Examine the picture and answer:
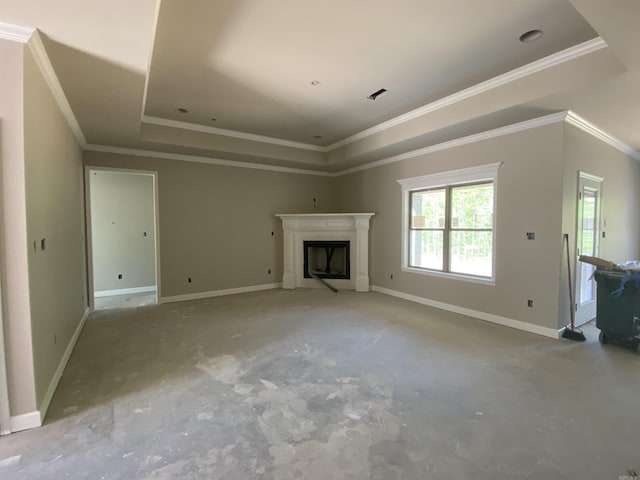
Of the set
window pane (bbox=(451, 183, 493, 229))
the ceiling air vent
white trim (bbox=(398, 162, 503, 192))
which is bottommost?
window pane (bbox=(451, 183, 493, 229))

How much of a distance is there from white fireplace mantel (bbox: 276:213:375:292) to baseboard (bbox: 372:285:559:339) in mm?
797

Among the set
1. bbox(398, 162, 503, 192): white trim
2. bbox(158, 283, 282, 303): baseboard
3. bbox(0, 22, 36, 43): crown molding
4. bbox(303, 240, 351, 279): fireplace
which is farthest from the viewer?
bbox(303, 240, 351, 279): fireplace

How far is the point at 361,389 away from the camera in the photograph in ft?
8.67

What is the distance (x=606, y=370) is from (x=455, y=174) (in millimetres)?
2963

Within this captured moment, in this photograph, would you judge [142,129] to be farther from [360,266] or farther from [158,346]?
[360,266]

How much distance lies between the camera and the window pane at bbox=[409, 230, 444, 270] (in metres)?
5.36

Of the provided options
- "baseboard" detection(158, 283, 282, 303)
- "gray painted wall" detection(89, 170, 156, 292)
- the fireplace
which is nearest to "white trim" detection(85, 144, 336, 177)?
"gray painted wall" detection(89, 170, 156, 292)

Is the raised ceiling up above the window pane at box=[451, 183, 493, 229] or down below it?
above

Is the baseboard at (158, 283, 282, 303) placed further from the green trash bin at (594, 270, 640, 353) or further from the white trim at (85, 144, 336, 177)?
the green trash bin at (594, 270, 640, 353)

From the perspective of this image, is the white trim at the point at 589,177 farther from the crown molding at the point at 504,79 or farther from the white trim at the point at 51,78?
the white trim at the point at 51,78

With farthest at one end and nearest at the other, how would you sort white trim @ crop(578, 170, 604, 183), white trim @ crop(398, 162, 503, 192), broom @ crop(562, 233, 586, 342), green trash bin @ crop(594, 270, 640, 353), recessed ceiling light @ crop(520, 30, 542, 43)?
white trim @ crop(398, 162, 503, 192) → white trim @ crop(578, 170, 604, 183) → broom @ crop(562, 233, 586, 342) → green trash bin @ crop(594, 270, 640, 353) → recessed ceiling light @ crop(520, 30, 542, 43)

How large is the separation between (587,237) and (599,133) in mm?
1425

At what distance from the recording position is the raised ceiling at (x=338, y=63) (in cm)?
224

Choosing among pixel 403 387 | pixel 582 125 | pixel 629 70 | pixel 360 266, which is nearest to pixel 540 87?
pixel 629 70
